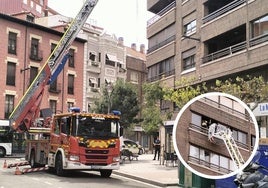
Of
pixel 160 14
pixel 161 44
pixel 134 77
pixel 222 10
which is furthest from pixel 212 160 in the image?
pixel 134 77

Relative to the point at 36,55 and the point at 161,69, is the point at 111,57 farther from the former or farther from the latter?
the point at 161,69

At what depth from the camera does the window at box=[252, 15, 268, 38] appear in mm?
23938

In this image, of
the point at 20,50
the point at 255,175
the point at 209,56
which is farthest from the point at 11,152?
the point at 255,175

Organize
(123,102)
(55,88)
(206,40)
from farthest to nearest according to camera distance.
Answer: (55,88) → (123,102) → (206,40)

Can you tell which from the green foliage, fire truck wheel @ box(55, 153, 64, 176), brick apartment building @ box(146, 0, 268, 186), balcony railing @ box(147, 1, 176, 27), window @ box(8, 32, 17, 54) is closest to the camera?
fire truck wheel @ box(55, 153, 64, 176)

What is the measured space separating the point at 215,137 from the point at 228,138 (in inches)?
2.9

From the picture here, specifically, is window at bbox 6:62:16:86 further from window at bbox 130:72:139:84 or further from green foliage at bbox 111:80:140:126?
window at bbox 130:72:139:84

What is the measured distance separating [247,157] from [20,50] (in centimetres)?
4162

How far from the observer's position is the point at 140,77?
66.2 metres

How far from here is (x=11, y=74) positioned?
41438mm

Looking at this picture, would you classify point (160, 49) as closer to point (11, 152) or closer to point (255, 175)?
point (11, 152)

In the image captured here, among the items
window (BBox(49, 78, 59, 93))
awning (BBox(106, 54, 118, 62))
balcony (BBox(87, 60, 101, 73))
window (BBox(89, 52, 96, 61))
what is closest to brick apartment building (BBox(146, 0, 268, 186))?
window (BBox(49, 78, 59, 93))

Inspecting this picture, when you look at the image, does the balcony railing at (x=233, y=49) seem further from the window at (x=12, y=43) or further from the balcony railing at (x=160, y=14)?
the window at (x=12, y=43)

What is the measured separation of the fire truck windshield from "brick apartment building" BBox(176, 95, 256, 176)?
14.6 meters
